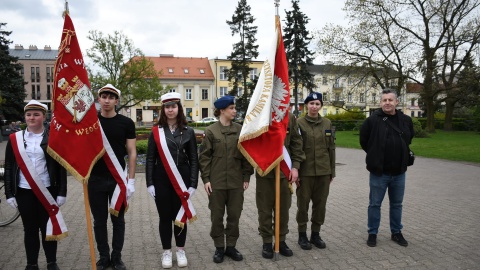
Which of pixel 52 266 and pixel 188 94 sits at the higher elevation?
pixel 188 94

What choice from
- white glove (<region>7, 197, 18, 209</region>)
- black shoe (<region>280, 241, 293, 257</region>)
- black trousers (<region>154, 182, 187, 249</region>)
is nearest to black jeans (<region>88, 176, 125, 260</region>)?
black trousers (<region>154, 182, 187, 249</region>)

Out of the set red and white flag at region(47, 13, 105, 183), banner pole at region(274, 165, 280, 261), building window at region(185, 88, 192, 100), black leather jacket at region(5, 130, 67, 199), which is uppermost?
building window at region(185, 88, 192, 100)

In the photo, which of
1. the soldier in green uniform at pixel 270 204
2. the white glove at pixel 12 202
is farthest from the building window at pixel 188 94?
the white glove at pixel 12 202

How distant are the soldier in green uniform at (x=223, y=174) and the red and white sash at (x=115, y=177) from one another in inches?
37.7

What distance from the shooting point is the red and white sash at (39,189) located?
398 centimetres

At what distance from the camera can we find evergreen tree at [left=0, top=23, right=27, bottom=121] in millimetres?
35219

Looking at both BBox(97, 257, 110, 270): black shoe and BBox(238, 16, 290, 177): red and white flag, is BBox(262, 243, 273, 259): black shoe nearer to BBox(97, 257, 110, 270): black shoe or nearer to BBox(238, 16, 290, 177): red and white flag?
BBox(238, 16, 290, 177): red and white flag

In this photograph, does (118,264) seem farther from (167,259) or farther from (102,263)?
(167,259)

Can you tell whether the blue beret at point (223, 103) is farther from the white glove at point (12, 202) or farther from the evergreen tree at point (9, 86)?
the evergreen tree at point (9, 86)

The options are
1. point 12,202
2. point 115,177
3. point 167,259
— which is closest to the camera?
point 12,202

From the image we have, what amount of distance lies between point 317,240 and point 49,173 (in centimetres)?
355

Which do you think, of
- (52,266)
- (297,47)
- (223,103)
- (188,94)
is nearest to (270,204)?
(223,103)

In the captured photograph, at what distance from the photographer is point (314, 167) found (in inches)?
199

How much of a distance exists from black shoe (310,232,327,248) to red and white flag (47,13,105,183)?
3078 mm
